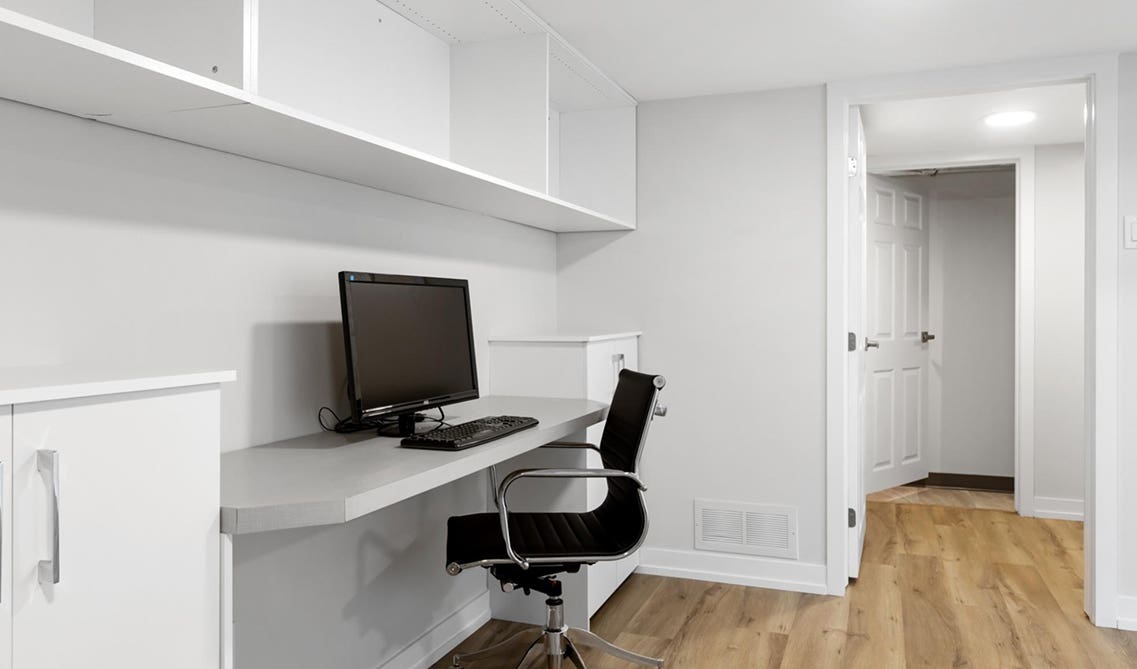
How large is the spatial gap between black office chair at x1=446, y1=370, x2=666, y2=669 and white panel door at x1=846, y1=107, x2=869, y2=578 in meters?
1.39

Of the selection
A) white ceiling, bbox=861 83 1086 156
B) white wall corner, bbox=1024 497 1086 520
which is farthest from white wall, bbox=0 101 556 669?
white wall corner, bbox=1024 497 1086 520

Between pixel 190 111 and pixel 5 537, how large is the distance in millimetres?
829

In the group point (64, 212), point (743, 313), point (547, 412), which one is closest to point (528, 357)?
point (547, 412)

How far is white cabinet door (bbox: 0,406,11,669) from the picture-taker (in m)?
1.00

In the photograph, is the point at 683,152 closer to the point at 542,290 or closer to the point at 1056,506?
the point at 542,290

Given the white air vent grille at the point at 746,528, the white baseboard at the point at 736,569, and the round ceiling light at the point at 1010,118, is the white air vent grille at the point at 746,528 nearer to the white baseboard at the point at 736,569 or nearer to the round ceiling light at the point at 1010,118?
the white baseboard at the point at 736,569

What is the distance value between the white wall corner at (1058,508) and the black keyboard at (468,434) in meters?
3.87

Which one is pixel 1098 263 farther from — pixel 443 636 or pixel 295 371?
pixel 295 371

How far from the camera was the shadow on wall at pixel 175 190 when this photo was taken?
4.65 ft

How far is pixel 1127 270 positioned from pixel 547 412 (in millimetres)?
2297

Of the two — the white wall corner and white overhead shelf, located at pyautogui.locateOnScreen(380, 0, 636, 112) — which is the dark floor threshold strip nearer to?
the white wall corner

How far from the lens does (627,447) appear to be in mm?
2340

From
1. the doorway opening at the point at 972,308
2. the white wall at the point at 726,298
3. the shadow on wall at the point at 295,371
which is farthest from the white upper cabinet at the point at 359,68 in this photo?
the doorway opening at the point at 972,308

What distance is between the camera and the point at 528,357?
3.07 metres
